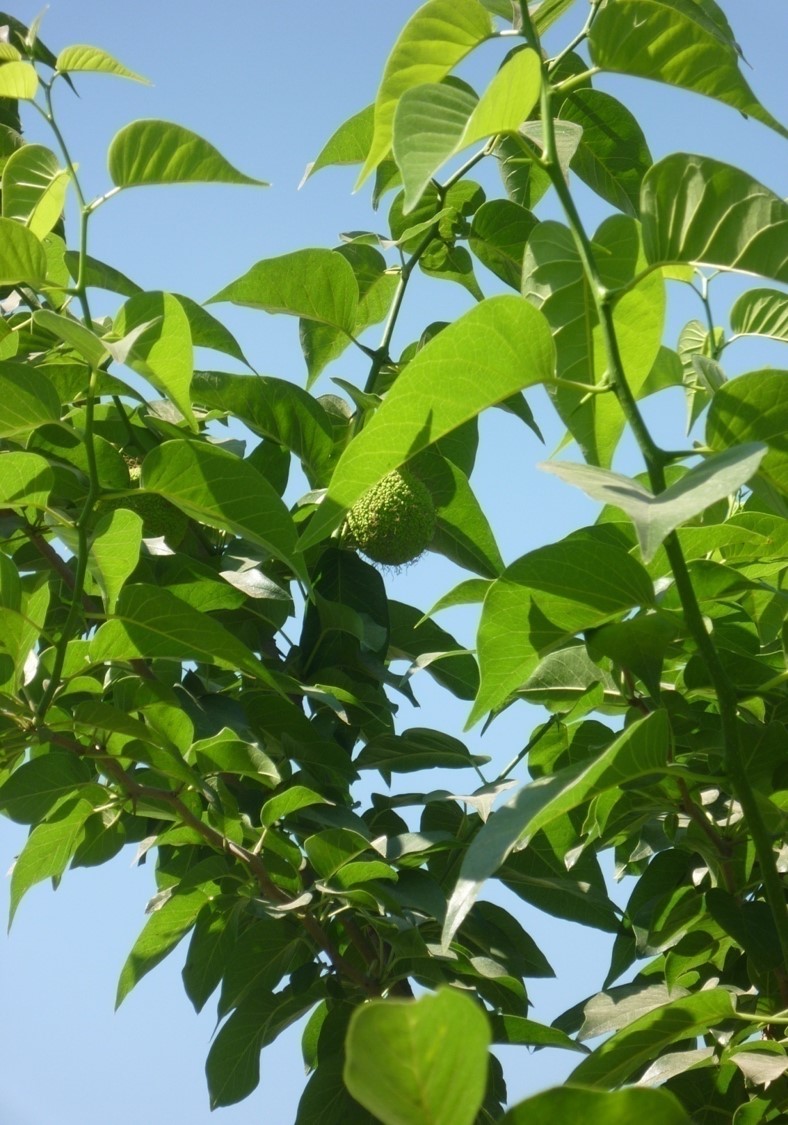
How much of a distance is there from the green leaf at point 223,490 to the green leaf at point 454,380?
0.20 metres

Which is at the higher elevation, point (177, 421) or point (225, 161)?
point (225, 161)

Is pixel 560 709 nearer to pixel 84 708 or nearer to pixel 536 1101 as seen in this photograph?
pixel 84 708

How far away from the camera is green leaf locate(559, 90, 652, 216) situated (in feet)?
3.97

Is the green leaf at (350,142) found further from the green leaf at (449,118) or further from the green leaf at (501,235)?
the green leaf at (449,118)

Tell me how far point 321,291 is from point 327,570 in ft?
0.93

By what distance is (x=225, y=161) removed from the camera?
1.02 m

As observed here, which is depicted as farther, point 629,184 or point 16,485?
point 629,184

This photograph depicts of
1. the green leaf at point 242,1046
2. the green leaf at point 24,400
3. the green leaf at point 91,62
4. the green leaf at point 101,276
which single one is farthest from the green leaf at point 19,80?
the green leaf at point 242,1046

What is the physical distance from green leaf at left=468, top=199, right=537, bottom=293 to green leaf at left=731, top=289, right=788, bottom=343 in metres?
0.28

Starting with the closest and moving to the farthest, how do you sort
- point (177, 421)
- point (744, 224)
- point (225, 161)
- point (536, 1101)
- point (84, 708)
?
point (536, 1101) < point (744, 224) < point (84, 708) < point (225, 161) < point (177, 421)

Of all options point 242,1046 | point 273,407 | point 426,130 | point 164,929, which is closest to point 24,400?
point 273,407

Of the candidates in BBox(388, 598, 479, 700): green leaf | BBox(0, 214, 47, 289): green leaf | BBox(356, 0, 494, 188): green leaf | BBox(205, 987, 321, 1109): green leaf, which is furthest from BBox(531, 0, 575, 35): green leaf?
BBox(205, 987, 321, 1109): green leaf

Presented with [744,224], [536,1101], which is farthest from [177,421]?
[536,1101]

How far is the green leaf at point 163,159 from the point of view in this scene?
100 centimetres
